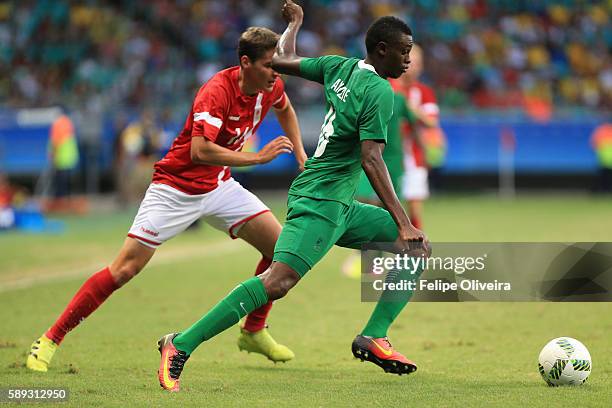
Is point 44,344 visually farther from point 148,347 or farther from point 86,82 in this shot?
point 86,82

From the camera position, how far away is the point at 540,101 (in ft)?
89.6

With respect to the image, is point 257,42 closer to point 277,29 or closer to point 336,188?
point 336,188

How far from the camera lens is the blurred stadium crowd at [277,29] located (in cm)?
2775

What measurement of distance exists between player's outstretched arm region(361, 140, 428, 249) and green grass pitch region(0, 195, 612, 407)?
3.14 feet

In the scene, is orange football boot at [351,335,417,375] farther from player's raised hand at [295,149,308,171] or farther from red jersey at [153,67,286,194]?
red jersey at [153,67,286,194]

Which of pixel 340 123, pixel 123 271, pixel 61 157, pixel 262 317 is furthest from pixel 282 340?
pixel 61 157

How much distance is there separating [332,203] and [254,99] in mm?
1255

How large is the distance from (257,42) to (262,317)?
196 centimetres

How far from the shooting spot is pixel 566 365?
21.2ft

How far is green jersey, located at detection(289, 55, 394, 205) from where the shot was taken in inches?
250

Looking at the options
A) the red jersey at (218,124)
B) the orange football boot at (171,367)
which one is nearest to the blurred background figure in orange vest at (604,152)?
the red jersey at (218,124)

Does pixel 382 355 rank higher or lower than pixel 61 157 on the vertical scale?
lower

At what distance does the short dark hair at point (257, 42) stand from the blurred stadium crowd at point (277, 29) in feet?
64.0

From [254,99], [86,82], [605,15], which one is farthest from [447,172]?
[254,99]
